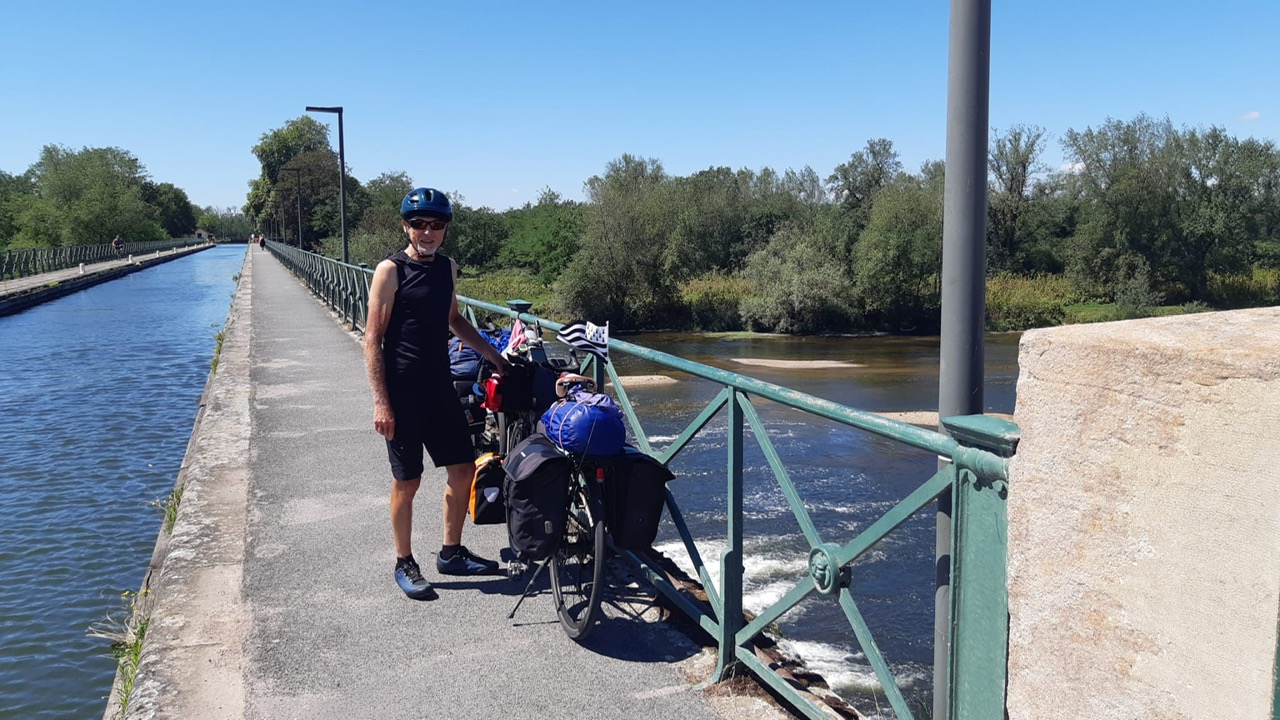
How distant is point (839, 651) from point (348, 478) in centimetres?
516

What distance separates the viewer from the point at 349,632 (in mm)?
4137

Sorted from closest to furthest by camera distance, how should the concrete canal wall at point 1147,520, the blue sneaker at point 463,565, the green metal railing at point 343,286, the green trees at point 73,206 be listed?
1. the concrete canal wall at point 1147,520
2. the blue sneaker at point 463,565
3. the green metal railing at point 343,286
4. the green trees at point 73,206

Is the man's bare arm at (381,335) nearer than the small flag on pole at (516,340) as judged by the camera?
Yes

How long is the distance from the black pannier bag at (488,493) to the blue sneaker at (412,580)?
1.24 feet

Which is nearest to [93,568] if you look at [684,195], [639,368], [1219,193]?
[639,368]

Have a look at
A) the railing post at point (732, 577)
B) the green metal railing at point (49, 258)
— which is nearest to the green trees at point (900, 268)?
the green metal railing at point (49, 258)

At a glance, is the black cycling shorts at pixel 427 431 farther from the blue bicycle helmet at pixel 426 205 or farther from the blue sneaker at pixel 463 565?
the blue bicycle helmet at pixel 426 205

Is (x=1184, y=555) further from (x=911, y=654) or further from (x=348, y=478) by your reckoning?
(x=911, y=654)

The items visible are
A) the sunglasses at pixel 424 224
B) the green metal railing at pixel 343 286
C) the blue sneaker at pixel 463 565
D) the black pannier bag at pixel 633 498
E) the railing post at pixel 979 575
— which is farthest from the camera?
the green metal railing at pixel 343 286

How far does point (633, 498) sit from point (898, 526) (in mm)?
1536

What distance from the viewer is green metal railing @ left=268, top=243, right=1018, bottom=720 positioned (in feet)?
7.51

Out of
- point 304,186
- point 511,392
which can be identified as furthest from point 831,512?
point 304,186

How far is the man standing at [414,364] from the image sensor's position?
4332 millimetres

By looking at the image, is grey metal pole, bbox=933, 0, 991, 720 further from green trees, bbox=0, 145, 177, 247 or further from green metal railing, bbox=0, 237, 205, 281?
green trees, bbox=0, 145, 177, 247
